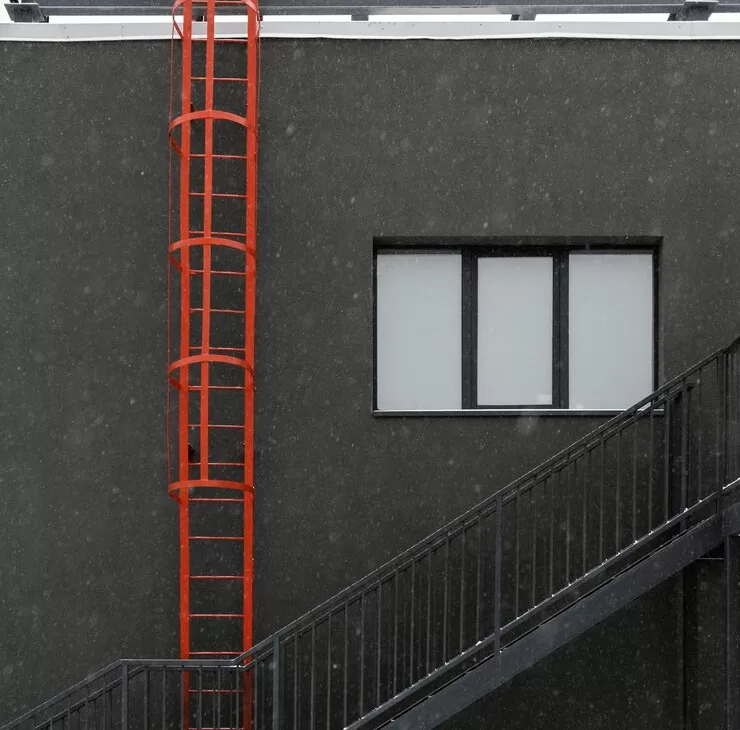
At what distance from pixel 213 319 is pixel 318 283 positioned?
1001 millimetres

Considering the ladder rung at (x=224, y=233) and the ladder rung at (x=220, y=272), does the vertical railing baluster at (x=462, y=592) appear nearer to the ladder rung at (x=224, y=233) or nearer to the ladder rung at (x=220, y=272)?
the ladder rung at (x=220, y=272)

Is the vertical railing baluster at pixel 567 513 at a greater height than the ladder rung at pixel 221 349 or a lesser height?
lesser

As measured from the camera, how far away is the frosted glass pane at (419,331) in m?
12.6

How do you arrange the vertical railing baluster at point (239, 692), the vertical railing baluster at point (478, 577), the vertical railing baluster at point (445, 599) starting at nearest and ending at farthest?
the vertical railing baluster at point (445, 599) → the vertical railing baluster at point (239, 692) → the vertical railing baluster at point (478, 577)

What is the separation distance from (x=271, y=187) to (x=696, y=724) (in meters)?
6.03

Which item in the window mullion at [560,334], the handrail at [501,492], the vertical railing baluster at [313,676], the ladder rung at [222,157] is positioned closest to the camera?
the vertical railing baluster at [313,676]

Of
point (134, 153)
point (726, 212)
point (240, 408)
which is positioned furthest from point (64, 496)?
point (726, 212)

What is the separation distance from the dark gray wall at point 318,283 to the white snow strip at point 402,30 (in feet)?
0.34

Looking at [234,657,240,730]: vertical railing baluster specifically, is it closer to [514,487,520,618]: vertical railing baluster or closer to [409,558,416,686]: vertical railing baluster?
[409,558,416,686]: vertical railing baluster

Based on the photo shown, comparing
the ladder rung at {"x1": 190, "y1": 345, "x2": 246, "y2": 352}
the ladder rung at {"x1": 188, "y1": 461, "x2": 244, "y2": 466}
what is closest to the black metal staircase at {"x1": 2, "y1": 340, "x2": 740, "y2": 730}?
the ladder rung at {"x1": 188, "y1": 461, "x2": 244, "y2": 466}

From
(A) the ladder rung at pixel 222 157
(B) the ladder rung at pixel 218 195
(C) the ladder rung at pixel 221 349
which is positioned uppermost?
(A) the ladder rung at pixel 222 157

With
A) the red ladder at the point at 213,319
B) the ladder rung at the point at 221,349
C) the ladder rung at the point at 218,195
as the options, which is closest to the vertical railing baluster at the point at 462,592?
the red ladder at the point at 213,319

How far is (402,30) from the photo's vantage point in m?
12.7

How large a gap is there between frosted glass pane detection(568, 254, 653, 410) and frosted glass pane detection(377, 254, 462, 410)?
1.09 m
